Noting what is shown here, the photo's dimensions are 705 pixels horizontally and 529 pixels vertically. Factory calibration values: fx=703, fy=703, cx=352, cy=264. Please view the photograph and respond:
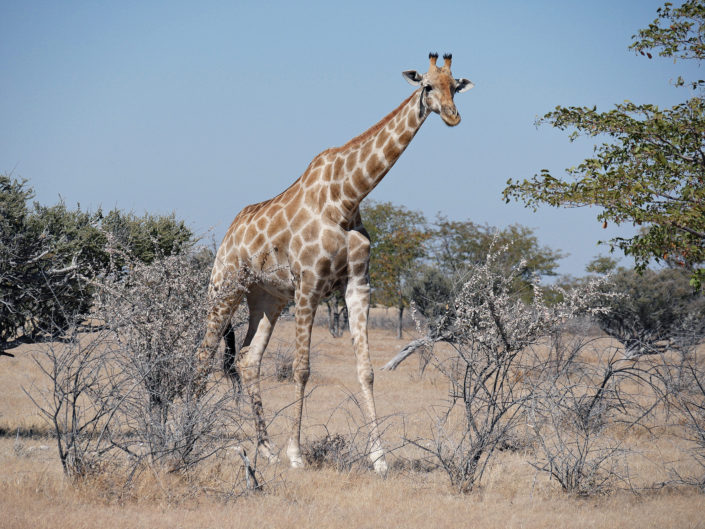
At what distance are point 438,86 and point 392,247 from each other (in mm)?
29295

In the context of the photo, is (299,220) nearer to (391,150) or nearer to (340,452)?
(391,150)

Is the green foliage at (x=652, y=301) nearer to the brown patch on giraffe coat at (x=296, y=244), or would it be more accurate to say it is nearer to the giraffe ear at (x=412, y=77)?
the brown patch on giraffe coat at (x=296, y=244)

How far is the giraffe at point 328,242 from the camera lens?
6.96 m

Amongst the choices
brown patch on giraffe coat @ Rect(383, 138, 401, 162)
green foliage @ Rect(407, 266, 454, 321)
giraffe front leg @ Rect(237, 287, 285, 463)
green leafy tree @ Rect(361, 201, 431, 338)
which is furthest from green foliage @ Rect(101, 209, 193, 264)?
A: green leafy tree @ Rect(361, 201, 431, 338)

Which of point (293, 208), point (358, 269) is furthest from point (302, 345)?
point (293, 208)

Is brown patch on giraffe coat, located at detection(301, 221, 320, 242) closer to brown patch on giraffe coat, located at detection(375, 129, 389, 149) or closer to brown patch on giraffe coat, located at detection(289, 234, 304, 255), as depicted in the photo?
brown patch on giraffe coat, located at detection(289, 234, 304, 255)

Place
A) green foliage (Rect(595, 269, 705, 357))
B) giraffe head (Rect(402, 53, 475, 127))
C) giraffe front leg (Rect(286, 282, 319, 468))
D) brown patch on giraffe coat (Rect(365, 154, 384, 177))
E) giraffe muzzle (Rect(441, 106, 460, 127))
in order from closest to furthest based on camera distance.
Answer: giraffe muzzle (Rect(441, 106, 460, 127)) → giraffe head (Rect(402, 53, 475, 127)) → giraffe front leg (Rect(286, 282, 319, 468)) → brown patch on giraffe coat (Rect(365, 154, 384, 177)) → green foliage (Rect(595, 269, 705, 357))

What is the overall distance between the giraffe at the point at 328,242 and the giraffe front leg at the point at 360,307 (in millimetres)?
10

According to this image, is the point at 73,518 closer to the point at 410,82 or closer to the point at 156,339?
the point at 156,339

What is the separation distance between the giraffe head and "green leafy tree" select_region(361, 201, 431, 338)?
26.7m

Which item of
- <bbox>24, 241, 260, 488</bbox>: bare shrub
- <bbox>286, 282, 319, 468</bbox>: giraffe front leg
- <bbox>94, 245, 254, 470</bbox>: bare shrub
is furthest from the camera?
<bbox>286, 282, 319, 468</bbox>: giraffe front leg

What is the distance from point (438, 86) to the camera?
6.77 metres

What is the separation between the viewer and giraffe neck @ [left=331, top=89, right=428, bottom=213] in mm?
7093

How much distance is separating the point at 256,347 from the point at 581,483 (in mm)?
3868
